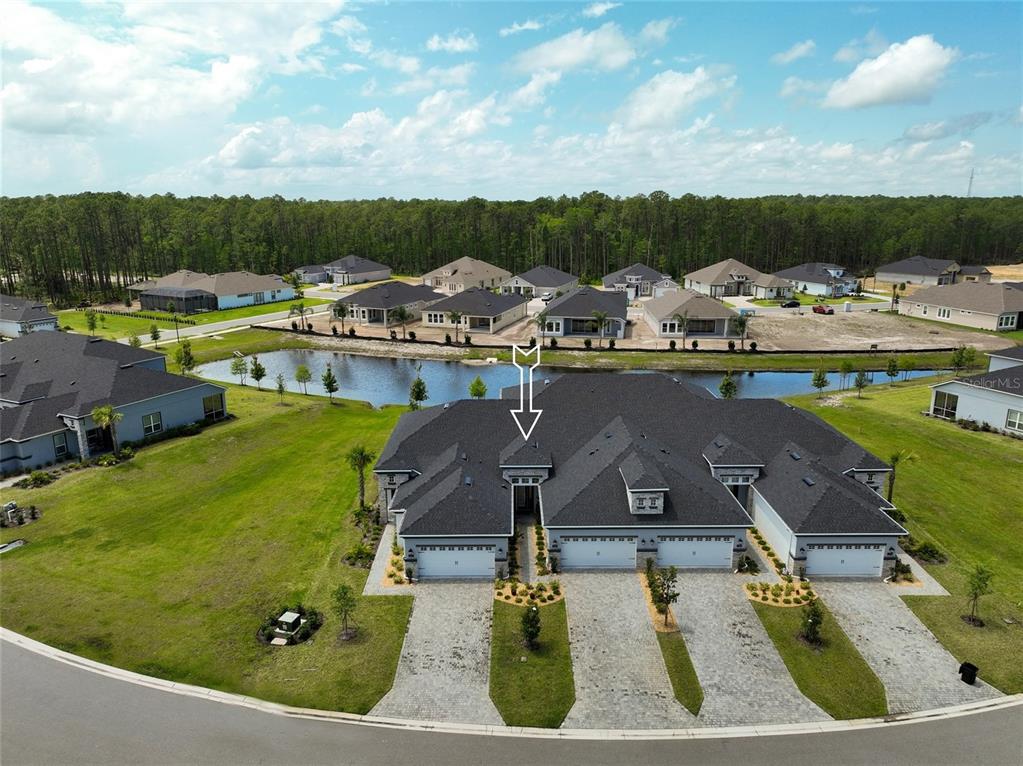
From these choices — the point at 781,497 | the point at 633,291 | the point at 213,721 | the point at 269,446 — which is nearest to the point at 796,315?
the point at 633,291

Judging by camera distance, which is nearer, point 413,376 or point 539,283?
point 413,376

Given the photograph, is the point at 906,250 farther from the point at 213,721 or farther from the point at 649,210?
the point at 213,721

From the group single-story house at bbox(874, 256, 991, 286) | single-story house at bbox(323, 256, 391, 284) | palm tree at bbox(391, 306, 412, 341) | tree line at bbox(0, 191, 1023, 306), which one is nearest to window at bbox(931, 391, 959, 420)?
palm tree at bbox(391, 306, 412, 341)

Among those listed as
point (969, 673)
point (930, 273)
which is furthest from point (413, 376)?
point (930, 273)

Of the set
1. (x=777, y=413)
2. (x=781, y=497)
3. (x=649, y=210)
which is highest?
(x=649, y=210)

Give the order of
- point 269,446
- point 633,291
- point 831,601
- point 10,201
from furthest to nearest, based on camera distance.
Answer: point 10,201 < point 633,291 < point 269,446 < point 831,601

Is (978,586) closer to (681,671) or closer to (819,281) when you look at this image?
(681,671)
